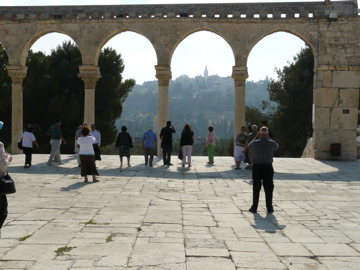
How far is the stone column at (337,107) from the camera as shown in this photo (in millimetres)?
17688

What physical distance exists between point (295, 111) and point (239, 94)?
1194cm

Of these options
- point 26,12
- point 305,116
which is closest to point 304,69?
point 305,116

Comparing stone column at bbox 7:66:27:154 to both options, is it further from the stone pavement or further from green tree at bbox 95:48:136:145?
green tree at bbox 95:48:136:145

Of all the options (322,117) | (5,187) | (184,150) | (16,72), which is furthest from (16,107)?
(5,187)

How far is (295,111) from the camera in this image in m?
29.2

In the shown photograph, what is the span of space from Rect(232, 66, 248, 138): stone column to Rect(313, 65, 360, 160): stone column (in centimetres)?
283

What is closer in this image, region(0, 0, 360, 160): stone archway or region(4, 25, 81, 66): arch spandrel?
region(0, 0, 360, 160): stone archway

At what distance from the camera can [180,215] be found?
7.51 meters

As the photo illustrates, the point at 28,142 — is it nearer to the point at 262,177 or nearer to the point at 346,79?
the point at 262,177

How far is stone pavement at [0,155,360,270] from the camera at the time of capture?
498cm

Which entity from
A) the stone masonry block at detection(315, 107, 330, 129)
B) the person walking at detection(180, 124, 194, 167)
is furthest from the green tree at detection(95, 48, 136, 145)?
the stone masonry block at detection(315, 107, 330, 129)

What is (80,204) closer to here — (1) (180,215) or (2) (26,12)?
(1) (180,215)

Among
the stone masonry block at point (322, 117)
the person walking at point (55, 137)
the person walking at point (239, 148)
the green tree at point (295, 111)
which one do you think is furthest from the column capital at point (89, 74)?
the green tree at point (295, 111)

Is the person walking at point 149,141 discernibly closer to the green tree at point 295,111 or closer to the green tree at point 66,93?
the green tree at point 66,93
